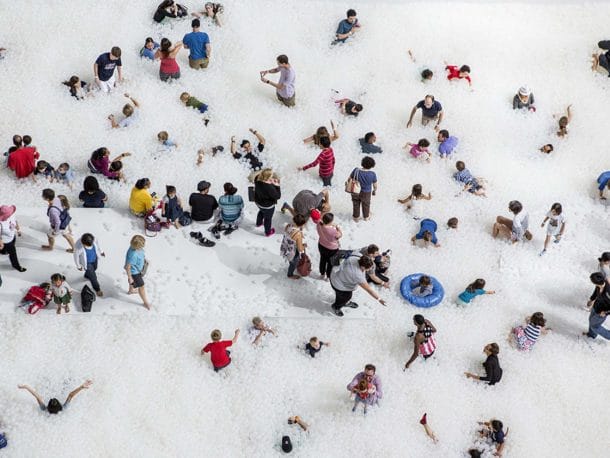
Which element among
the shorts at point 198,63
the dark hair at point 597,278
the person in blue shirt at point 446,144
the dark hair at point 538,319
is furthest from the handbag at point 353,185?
the shorts at point 198,63

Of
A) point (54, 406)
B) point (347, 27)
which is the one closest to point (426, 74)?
point (347, 27)

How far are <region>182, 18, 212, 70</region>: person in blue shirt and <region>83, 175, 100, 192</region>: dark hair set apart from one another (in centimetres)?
413

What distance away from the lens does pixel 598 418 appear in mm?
12773

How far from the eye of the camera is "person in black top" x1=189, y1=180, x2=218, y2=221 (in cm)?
1402

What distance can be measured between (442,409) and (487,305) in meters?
2.22

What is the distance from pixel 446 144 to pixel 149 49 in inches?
262

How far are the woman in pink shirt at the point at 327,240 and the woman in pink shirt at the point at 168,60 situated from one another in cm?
540

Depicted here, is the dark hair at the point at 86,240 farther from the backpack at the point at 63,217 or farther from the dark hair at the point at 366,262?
the dark hair at the point at 366,262

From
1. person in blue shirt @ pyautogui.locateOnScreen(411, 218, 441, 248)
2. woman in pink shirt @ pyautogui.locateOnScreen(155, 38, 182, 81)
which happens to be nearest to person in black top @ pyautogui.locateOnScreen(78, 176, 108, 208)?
woman in pink shirt @ pyautogui.locateOnScreen(155, 38, 182, 81)

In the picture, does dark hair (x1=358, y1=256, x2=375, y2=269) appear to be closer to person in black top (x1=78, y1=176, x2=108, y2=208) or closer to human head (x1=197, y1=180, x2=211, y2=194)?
human head (x1=197, y1=180, x2=211, y2=194)

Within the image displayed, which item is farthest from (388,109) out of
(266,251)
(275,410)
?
(275,410)

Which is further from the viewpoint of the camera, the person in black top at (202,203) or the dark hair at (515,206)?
the dark hair at (515,206)

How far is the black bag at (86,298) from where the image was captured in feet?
43.0

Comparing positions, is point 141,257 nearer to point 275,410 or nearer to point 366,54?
point 275,410
